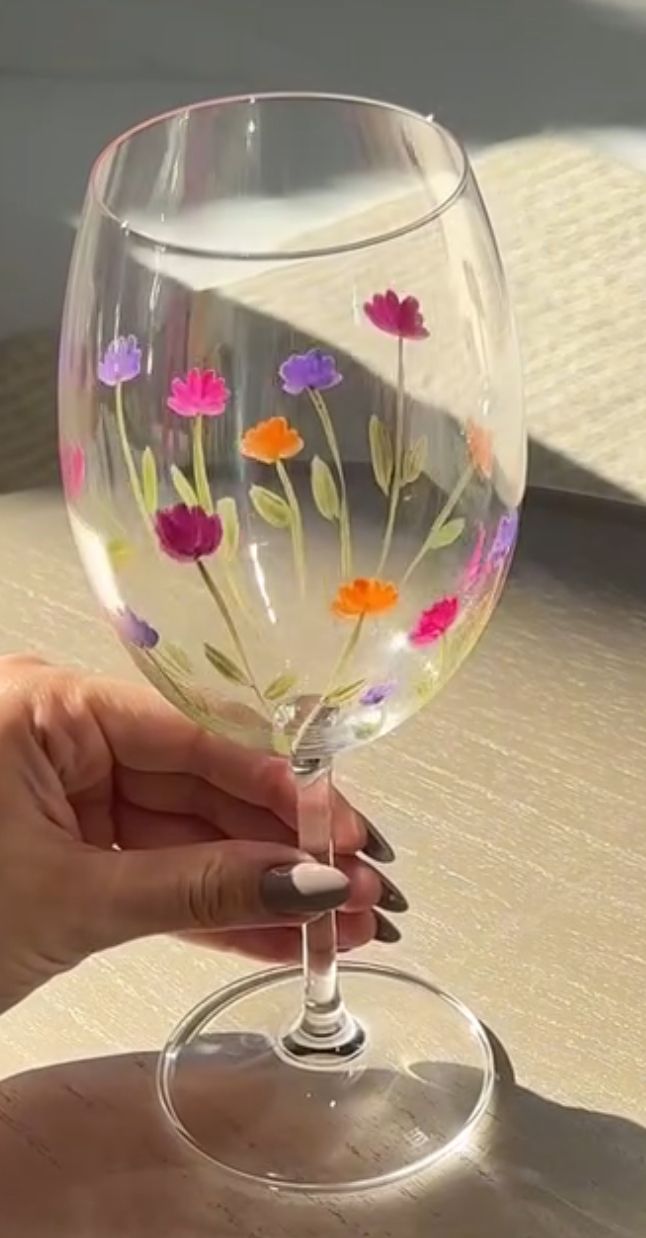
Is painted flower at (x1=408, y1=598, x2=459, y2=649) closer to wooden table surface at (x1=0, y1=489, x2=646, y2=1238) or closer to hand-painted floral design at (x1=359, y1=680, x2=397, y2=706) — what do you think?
hand-painted floral design at (x1=359, y1=680, x2=397, y2=706)

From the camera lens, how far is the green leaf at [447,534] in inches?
18.5

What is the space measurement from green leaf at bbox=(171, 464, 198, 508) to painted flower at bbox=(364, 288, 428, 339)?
0.05 m

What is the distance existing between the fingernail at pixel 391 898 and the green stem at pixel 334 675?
11 centimetres

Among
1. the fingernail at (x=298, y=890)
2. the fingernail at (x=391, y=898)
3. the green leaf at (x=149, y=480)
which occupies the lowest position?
the fingernail at (x=391, y=898)

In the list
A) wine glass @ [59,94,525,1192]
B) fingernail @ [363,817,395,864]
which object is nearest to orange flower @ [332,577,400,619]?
wine glass @ [59,94,525,1192]

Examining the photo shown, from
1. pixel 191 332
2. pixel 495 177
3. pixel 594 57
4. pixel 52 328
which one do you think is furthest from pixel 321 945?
pixel 594 57

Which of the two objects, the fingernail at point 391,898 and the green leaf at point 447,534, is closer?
the green leaf at point 447,534

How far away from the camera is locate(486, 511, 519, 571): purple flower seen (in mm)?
480

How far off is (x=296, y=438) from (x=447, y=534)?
0.14 ft

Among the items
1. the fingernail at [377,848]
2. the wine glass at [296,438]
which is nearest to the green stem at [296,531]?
the wine glass at [296,438]

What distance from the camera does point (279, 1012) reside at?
22.7 inches

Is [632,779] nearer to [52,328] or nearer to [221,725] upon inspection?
[221,725]

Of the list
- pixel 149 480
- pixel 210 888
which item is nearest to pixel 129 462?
pixel 149 480

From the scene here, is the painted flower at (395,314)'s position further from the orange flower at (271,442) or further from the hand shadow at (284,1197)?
the hand shadow at (284,1197)
